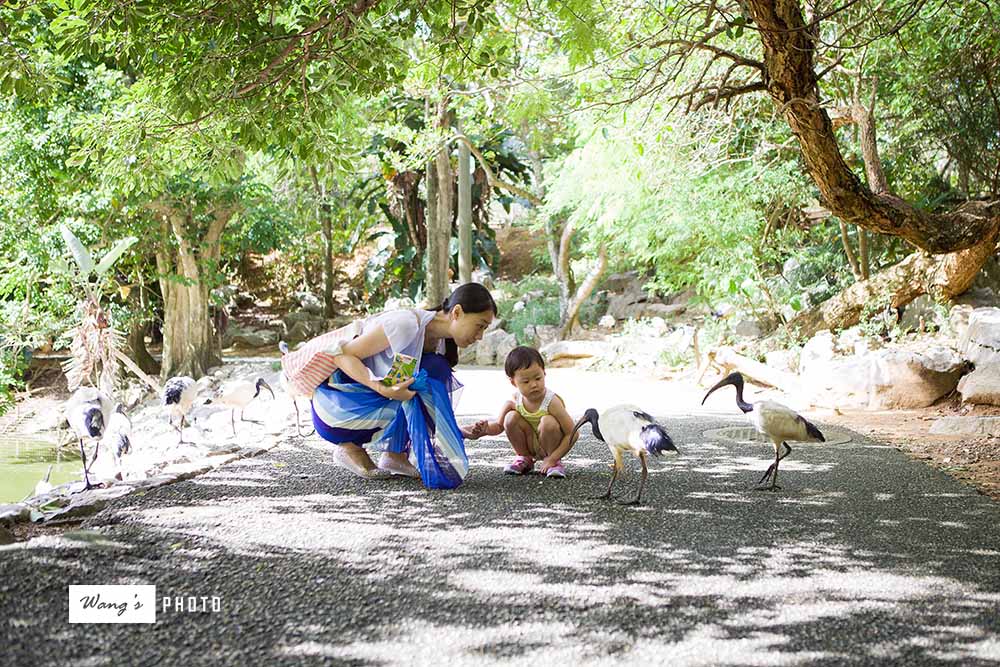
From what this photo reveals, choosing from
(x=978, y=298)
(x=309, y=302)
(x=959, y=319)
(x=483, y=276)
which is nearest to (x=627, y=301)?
(x=483, y=276)

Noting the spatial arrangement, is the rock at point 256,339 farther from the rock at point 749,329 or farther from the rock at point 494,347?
the rock at point 749,329

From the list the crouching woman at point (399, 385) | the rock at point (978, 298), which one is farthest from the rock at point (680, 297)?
the crouching woman at point (399, 385)

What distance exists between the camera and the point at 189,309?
12.6 m

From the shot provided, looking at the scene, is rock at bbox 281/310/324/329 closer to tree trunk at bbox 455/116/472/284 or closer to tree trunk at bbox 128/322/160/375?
tree trunk at bbox 128/322/160/375

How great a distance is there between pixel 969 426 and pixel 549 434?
3657 millimetres

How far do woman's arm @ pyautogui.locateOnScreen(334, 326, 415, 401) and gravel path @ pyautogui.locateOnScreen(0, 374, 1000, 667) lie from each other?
494 millimetres

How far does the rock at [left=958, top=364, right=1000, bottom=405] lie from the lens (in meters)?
6.92

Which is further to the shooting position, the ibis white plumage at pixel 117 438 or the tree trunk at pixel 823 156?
the ibis white plumage at pixel 117 438

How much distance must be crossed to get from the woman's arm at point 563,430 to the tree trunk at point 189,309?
9153mm

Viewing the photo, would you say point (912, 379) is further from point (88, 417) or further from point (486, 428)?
point (88, 417)

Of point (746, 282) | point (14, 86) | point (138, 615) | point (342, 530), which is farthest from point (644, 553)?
point (746, 282)

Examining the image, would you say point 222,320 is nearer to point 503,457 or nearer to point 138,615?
point 503,457

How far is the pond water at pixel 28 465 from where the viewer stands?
7.18m

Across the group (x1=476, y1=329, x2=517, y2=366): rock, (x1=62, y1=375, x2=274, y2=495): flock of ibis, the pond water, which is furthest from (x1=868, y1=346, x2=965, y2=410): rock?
(x1=476, y1=329, x2=517, y2=366): rock
